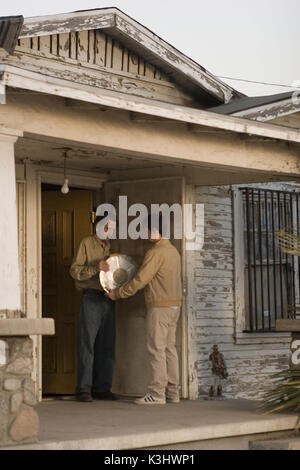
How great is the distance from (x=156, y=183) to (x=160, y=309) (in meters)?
1.56

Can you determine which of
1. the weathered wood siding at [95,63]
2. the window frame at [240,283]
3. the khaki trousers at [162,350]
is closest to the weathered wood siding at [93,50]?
the weathered wood siding at [95,63]

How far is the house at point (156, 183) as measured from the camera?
9422 millimetres

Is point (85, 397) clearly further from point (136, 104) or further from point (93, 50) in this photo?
point (93, 50)

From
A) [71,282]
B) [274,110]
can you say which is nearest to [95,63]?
[274,110]

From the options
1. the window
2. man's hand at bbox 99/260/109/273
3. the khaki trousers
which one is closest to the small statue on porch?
the window

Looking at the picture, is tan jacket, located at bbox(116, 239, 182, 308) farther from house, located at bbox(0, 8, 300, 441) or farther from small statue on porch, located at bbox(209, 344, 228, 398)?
small statue on porch, located at bbox(209, 344, 228, 398)

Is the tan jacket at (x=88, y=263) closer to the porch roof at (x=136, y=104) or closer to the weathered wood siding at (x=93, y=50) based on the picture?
the weathered wood siding at (x=93, y=50)

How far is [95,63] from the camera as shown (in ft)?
38.3

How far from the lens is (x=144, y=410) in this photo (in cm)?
1004

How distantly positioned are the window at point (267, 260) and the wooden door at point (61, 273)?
2234 millimetres

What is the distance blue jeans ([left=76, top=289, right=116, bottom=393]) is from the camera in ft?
35.8
